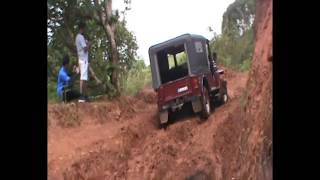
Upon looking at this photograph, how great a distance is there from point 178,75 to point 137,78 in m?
0.34

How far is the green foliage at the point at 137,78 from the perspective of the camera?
562 cm

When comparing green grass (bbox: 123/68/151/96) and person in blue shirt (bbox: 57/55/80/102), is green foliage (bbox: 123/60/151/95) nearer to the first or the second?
green grass (bbox: 123/68/151/96)

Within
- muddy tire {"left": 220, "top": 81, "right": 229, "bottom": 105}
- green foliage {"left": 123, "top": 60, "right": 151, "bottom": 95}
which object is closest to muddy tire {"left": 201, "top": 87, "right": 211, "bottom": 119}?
muddy tire {"left": 220, "top": 81, "right": 229, "bottom": 105}

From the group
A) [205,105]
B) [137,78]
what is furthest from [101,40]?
[205,105]

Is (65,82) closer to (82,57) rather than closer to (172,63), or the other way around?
(82,57)

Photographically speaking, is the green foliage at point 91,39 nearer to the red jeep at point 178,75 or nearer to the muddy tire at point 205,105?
the red jeep at point 178,75

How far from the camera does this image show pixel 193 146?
5535 mm

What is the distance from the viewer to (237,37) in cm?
579

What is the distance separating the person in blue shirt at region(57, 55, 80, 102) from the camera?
17.9 feet
